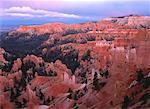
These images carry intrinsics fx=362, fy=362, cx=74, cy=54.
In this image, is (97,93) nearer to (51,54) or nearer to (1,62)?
(51,54)

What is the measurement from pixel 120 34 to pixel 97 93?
845 millimetres

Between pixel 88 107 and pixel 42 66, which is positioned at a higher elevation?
pixel 42 66

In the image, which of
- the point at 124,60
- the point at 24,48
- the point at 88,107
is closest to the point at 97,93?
the point at 88,107

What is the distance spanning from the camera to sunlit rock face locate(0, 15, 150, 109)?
468 centimetres

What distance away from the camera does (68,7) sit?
4793 mm

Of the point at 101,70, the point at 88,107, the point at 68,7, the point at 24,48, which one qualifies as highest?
the point at 68,7

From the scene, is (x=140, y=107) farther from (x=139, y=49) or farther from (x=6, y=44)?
(x=6, y=44)

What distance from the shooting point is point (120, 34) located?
15.9ft

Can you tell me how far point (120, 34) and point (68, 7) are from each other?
2.56ft

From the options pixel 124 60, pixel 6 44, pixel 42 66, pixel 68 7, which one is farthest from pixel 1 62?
pixel 124 60

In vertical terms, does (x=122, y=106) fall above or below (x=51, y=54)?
below

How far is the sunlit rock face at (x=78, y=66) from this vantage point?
468cm

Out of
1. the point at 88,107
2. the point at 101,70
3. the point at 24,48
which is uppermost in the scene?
the point at 24,48

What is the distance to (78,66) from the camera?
4.79 metres
